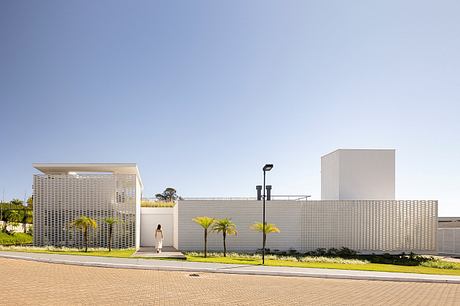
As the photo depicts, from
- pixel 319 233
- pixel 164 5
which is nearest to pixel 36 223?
pixel 164 5

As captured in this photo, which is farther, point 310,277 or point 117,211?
point 117,211

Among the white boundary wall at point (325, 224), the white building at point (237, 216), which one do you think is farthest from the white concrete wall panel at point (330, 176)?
the white boundary wall at point (325, 224)

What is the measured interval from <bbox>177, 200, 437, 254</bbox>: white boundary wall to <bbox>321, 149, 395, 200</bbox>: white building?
86.4 inches

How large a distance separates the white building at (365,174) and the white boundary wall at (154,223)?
43.5ft

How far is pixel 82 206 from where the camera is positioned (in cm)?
2795

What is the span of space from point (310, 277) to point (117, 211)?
1571 cm

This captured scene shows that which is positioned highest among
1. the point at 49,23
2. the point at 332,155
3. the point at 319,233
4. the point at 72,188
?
the point at 49,23

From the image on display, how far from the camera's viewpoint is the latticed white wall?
2759cm

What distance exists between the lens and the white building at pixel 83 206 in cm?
2759

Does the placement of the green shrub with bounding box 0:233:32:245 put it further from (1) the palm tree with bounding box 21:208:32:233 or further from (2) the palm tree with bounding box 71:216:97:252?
(2) the palm tree with bounding box 71:216:97:252

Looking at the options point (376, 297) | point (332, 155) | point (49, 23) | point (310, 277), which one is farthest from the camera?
point (332, 155)

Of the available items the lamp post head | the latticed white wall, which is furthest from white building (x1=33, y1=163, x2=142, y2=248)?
the lamp post head

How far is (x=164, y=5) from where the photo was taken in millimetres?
21719

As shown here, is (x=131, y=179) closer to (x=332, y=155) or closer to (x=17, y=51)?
(x=17, y=51)
